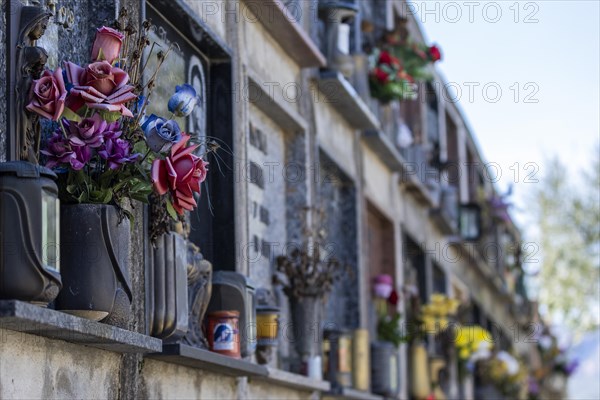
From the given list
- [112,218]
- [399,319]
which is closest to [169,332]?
[112,218]

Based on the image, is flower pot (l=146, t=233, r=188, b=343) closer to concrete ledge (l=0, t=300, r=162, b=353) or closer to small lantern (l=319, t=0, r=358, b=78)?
concrete ledge (l=0, t=300, r=162, b=353)

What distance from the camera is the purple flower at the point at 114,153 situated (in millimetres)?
5699

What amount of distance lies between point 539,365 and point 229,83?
22.0 m

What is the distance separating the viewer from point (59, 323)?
509 centimetres

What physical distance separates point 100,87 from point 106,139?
222mm

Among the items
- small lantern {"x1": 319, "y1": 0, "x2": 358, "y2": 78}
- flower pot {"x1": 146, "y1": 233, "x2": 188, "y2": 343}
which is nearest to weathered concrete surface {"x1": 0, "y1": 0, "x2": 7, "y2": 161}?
flower pot {"x1": 146, "y1": 233, "x2": 188, "y2": 343}

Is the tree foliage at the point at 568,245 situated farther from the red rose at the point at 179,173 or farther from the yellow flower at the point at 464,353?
the red rose at the point at 179,173

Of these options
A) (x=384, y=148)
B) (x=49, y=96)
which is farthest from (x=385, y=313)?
(x=49, y=96)

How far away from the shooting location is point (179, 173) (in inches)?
228

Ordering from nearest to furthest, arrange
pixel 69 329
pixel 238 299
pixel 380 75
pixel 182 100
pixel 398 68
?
pixel 69 329 → pixel 182 100 → pixel 238 299 → pixel 380 75 → pixel 398 68

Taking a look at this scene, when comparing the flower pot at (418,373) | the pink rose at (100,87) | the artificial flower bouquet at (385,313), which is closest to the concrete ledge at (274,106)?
the artificial flower bouquet at (385,313)

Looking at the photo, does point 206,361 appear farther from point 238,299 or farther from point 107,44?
point 107,44

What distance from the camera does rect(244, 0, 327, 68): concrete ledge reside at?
30.5ft

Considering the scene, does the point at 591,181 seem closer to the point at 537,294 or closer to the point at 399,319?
the point at 537,294
